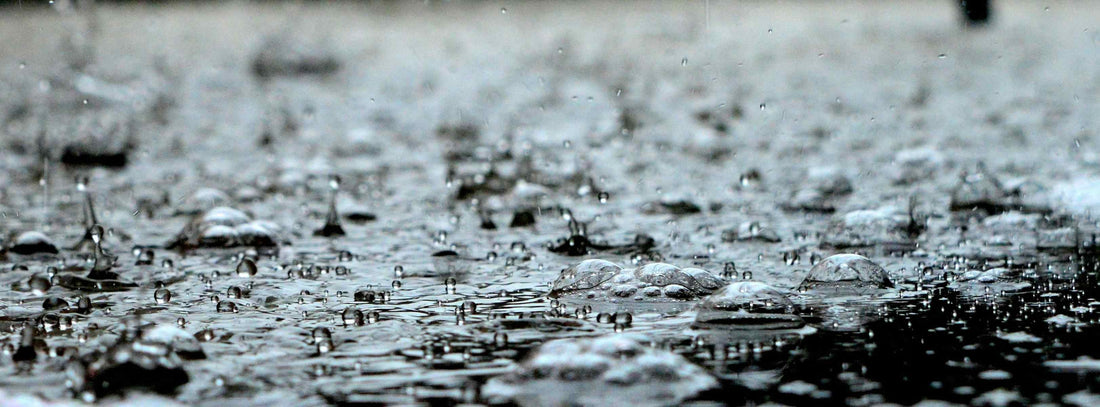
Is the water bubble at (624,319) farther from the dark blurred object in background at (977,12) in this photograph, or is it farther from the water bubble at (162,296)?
the dark blurred object in background at (977,12)

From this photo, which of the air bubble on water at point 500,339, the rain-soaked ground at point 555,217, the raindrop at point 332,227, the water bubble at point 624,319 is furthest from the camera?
the raindrop at point 332,227

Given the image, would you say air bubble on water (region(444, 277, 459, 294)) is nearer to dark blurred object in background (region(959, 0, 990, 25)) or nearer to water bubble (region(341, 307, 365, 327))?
water bubble (region(341, 307, 365, 327))

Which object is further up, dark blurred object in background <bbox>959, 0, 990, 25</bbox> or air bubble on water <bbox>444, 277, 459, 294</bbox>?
dark blurred object in background <bbox>959, 0, 990, 25</bbox>

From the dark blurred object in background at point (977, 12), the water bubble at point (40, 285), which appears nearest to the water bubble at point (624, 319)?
the water bubble at point (40, 285)

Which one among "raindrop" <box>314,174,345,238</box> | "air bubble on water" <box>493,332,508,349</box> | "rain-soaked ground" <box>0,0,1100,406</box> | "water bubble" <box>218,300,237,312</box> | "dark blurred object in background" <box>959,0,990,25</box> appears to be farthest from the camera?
"dark blurred object in background" <box>959,0,990,25</box>

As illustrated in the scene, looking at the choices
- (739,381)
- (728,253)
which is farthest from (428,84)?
(739,381)

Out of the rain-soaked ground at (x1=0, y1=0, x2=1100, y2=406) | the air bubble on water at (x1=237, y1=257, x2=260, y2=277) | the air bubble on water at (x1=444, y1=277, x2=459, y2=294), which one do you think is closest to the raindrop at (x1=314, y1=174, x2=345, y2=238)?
the rain-soaked ground at (x1=0, y1=0, x2=1100, y2=406)

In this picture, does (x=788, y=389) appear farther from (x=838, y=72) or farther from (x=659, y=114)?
(x=838, y=72)
